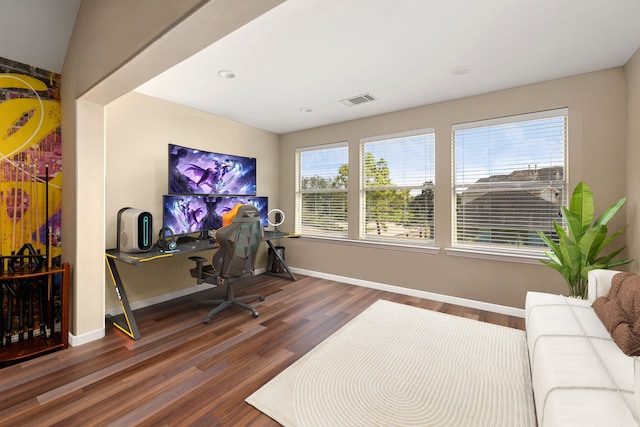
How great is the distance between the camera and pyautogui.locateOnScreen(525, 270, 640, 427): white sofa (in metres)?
1.11

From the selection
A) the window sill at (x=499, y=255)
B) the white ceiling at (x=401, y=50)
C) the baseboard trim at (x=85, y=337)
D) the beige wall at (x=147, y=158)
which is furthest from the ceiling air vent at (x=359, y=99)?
the baseboard trim at (x=85, y=337)

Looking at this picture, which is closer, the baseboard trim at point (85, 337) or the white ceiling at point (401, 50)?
the white ceiling at point (401, 50)

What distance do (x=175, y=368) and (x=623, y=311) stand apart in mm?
2963

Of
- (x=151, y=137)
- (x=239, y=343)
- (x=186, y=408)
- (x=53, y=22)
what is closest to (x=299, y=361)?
(x=239, y=343)

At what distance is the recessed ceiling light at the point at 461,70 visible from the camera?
2.60 m

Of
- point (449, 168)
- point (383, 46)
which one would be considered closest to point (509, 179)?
point (449, 168)

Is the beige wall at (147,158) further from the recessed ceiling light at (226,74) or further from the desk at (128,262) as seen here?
the recessed ceiling light at (226,74)

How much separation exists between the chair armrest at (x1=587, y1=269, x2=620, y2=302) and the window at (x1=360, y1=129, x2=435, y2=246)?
1.66 metres

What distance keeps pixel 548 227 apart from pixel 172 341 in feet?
12.7

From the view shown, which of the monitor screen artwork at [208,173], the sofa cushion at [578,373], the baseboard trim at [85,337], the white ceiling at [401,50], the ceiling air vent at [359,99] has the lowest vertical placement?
the baseboard trim at [85,337]

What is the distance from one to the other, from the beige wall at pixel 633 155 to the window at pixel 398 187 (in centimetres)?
171

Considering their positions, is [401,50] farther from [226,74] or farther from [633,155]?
[633,155]

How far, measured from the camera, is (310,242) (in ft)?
15.6

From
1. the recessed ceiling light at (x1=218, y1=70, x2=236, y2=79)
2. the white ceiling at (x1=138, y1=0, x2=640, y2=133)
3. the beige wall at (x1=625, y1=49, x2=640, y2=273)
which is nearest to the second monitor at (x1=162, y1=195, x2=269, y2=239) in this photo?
the white ceiling at (x1=138, y1=0, x2=640, y2=133)
